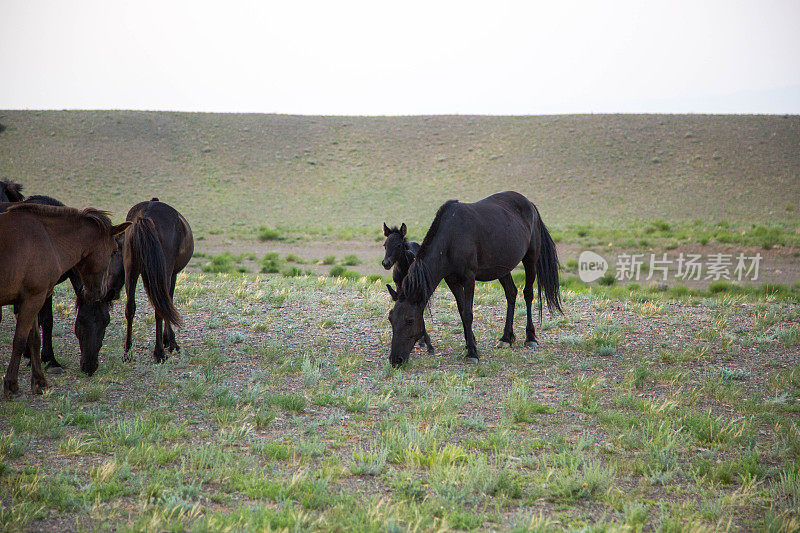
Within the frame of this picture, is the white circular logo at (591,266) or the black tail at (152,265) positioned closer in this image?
the black tail at (152,265)

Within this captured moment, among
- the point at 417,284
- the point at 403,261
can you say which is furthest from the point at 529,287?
the point at 417,284

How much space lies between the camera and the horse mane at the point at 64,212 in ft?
21.6

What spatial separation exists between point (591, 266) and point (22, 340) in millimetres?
20022

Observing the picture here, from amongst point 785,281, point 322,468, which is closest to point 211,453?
point 322,468

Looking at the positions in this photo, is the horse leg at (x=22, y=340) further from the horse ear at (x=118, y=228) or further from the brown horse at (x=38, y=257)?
the horse ear at (x=118, y=228)

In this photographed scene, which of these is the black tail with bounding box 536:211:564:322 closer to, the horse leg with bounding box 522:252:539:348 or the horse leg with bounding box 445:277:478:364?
the horse leg with bounding box 522:252:539:348

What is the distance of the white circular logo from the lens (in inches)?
786

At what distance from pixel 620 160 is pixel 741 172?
10.9 m

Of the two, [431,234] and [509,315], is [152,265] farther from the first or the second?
[509,315]

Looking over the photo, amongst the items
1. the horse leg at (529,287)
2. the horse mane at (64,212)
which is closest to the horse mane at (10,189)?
the horse mane at (64,212)

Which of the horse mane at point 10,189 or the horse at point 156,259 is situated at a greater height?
the horse mane at point 10,189

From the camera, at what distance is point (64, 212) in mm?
6801

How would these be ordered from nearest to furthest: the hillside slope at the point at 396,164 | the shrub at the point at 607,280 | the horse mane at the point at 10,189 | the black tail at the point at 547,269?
1. the horse mane at the point at 10,189
2. the black tail at the point at 547,269
3. the shrub at the point at 607,280
4. the hillside slope at the point at 396,164

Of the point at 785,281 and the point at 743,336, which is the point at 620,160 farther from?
the point at 743,336
